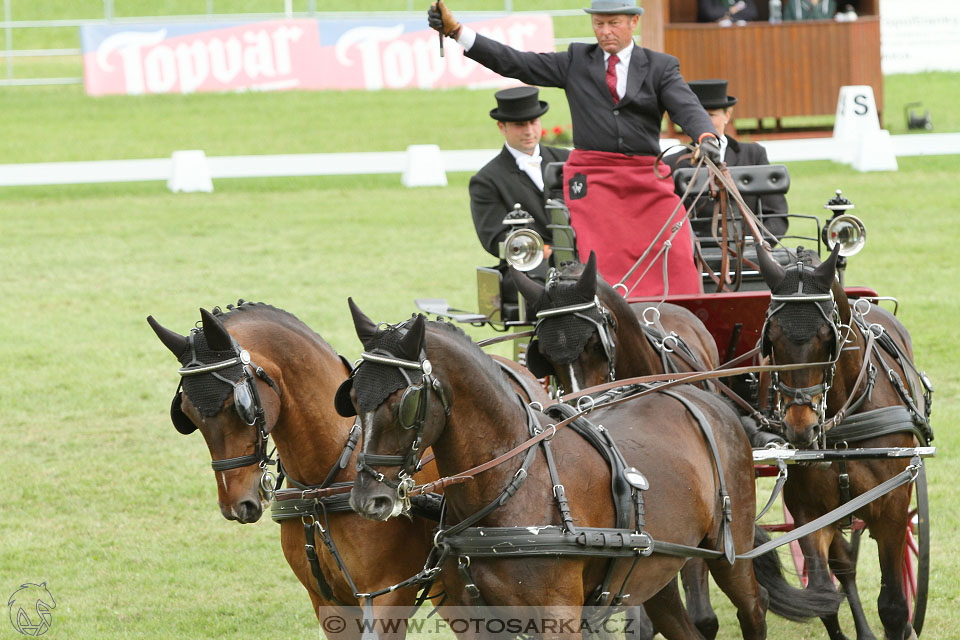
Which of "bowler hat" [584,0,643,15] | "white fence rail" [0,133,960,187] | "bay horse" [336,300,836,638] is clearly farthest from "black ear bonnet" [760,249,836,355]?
"white fence rail" [0,133,960,187]

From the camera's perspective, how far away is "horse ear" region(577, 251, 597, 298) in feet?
15.5

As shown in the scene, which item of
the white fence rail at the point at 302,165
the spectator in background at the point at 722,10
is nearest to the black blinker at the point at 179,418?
the white fence rail at the point at 302,165

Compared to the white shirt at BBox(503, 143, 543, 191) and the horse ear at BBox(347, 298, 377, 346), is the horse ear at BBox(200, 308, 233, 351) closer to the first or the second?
the horse ear at BBox(347, 298, 377, 346)

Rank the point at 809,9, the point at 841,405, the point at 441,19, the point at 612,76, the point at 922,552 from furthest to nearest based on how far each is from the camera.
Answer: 1. the point at 809,9
2. the point at 612,76
3. the point at 441,19
4. the point at 922,552
5. the point at 841,405

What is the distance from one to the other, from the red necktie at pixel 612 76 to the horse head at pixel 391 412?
8.90 feet

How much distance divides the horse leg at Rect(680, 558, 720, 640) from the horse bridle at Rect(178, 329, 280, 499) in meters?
1.95

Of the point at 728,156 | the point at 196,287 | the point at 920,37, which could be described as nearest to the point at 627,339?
the point at 728,156

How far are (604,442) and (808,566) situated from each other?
1.86 meters

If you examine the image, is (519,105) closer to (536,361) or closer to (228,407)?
(536,361)

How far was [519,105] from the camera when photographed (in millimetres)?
7395

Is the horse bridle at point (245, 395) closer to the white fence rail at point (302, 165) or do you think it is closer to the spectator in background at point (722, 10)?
the white fence rail at point (302, 165)

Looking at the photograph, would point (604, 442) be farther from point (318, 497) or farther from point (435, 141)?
point (435, 141)

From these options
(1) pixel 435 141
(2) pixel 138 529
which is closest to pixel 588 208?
(2) pixel 138 529

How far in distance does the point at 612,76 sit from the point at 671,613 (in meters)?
2.44
